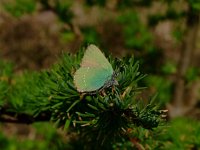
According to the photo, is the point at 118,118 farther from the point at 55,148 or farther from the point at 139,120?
the point at 55,148

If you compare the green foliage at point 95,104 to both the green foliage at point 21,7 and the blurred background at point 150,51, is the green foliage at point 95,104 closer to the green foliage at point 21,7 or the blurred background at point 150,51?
the blurred background at point 150,51

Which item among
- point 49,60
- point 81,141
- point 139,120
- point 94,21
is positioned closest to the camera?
point 139,120

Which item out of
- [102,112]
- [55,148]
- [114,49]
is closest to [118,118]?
[102,112]

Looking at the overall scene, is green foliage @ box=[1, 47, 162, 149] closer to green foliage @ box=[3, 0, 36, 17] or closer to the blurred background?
the blurred background

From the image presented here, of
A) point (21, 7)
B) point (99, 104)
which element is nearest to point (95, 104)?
point (99, 104)

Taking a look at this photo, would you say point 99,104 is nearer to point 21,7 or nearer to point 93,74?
point 93,74

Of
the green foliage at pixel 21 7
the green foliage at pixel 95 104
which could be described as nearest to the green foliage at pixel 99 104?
the green foliage at pixel 95 104

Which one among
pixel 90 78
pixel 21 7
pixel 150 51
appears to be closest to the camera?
pixel 90 78

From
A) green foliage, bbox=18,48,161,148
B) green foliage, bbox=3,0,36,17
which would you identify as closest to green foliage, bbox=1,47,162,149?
green foliage, bbox=18,48,161,148

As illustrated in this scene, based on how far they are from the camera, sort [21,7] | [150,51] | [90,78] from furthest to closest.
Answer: [150,51]
[21,7]
[90,78]
